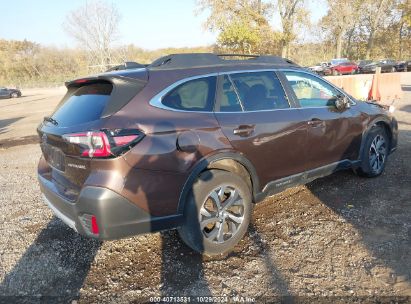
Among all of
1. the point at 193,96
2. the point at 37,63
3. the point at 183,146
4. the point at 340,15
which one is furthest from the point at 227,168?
the point at 37,63

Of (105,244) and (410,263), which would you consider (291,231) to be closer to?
(410,263)

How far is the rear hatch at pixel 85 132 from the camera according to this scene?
2.62 metres

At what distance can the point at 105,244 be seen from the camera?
3600mm

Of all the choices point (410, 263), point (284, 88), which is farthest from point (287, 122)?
point (410, 263)

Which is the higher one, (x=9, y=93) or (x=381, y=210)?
(x=381, y=210)

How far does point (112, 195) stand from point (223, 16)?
21.6 meters

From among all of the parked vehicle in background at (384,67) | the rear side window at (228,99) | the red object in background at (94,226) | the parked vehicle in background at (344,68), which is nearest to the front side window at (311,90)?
the rear side window at (228,99)

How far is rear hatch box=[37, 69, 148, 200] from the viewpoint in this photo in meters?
2.62

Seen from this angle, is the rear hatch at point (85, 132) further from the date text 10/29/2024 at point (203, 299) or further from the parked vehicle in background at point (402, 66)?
the parked vehicle in background at point (402, 66)

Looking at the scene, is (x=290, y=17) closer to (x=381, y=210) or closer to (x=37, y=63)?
(x=381, y=210)

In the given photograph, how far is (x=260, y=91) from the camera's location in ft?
12.0

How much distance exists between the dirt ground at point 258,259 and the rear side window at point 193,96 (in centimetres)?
139

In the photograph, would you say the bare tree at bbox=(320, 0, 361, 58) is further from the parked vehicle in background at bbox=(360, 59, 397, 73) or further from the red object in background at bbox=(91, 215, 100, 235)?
the red object in background at bbox=(91, 215, 100, 235)

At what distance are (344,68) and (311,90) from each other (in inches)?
1302
